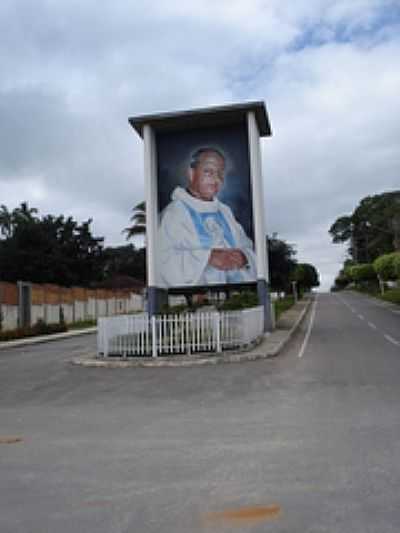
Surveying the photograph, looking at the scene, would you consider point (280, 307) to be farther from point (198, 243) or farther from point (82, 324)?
point (198, 243)

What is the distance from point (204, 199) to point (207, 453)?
16184 millimetres

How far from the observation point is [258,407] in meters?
8.40

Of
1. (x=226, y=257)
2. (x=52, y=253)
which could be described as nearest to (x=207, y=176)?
(x=226, y=257)

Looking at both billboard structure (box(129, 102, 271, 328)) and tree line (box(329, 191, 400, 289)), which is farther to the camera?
tree line (box(329, 191, 400, 289))

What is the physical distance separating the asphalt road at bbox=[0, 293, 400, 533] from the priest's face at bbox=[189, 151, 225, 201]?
10.9 metres

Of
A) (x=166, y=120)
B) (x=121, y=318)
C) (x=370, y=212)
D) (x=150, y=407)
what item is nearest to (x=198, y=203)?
(x=166, y=120)

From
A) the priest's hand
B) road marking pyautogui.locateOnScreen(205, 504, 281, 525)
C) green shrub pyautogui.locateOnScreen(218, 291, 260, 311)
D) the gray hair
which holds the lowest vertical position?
road marking pyautogui.locateOnScreen(205, 504, 281, 525)

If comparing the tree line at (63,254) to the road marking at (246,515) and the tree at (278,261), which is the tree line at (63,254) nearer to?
the tree at (278,261)

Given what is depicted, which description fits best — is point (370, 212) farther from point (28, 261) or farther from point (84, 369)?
point (84, 369)

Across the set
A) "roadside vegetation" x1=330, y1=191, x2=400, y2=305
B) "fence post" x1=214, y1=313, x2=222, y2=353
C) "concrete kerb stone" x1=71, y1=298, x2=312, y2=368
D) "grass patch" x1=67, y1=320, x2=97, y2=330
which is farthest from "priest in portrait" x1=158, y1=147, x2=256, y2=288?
"roadside vegetation" x1=330, y1=191, x2=400, y2=305

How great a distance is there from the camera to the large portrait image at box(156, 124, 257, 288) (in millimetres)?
20891

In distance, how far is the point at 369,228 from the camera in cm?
9338

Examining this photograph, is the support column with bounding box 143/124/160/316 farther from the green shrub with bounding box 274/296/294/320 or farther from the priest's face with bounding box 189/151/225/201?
the green shrub with bounding box 274/296/294/320

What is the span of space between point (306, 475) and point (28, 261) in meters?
47.0
